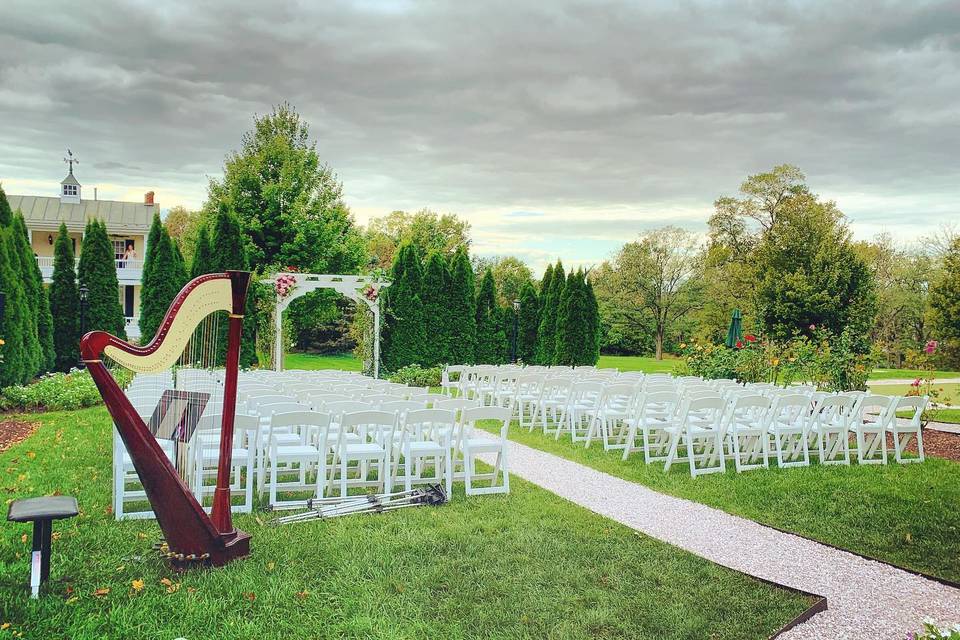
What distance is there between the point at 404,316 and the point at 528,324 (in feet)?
18.1

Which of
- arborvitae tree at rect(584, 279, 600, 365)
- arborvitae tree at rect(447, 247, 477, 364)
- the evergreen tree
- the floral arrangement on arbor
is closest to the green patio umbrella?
arborvitae tree at rect(584, 279, 600, 365)

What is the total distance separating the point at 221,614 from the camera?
146 inches

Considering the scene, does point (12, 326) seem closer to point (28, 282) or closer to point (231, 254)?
point (28, 282)

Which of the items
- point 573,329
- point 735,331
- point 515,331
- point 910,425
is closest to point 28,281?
point 515,331

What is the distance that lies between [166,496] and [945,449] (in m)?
10.2

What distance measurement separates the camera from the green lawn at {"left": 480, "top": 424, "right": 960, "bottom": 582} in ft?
17.5

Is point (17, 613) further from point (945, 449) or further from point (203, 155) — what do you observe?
point (203, 155)

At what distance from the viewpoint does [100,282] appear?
1717cm

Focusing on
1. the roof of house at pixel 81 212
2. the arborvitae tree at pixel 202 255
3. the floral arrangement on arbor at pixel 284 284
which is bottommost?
the floral arrangement on arbor at pixel 284 284

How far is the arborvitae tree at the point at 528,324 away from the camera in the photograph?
22609 millimetres

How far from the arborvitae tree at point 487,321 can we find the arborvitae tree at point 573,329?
198cm

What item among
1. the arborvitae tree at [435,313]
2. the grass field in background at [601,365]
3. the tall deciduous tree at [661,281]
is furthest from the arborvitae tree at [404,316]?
the tall deciduous tree at [661,281]

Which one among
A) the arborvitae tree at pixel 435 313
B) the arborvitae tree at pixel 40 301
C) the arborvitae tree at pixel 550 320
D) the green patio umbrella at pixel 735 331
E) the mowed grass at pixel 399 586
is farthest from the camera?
the arborvitae tree at pixel 550 320

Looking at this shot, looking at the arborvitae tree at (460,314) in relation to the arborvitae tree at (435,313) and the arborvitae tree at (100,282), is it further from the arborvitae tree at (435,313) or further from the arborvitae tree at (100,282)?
the arborvitae tree at (100,282)
